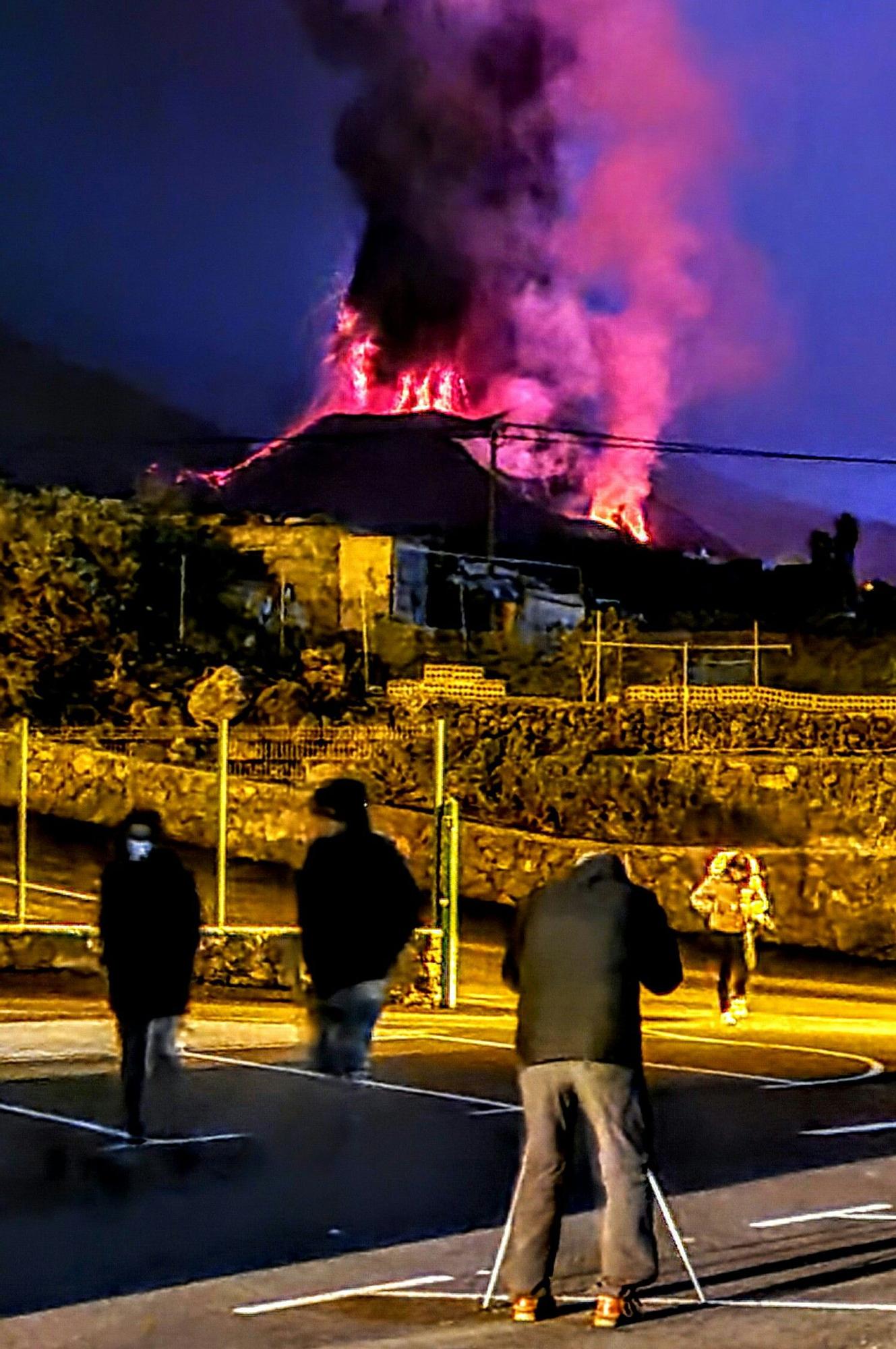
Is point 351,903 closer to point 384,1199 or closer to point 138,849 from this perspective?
point 384,1199

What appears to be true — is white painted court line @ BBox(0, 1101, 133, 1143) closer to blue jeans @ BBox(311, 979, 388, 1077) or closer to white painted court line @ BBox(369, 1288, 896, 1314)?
blue jeans @ BBox(311, 979, 388, 1077)

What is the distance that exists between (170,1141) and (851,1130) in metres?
3.66

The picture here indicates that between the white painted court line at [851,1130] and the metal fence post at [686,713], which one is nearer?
the white painted court line at [851,1130]

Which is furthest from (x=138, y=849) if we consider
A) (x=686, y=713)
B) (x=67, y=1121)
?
(x=686, y=713)

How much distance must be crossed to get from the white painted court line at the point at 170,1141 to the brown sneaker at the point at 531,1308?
141 inches

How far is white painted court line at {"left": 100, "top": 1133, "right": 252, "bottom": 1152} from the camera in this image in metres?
10.1

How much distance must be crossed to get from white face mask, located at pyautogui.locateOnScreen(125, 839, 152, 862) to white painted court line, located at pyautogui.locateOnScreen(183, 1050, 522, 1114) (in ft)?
4.65

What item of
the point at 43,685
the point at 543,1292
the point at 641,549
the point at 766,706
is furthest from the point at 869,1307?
the point at 641,549

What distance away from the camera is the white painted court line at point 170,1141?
10070mm

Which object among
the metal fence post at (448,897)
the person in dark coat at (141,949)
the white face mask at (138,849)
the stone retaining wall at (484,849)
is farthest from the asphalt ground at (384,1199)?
the stone retaining wall at (484,849)

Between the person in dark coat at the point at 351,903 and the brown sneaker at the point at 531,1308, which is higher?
the person in dark coat at the point at 351,903

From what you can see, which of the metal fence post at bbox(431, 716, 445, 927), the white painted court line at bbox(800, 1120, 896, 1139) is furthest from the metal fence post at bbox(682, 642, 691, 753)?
the white painted court line at bbox(800, 1120, 896, 1139)

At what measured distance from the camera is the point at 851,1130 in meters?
11.3

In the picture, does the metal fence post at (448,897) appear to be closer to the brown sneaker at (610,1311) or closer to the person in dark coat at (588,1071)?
the person in dark coat at (588,1071)
